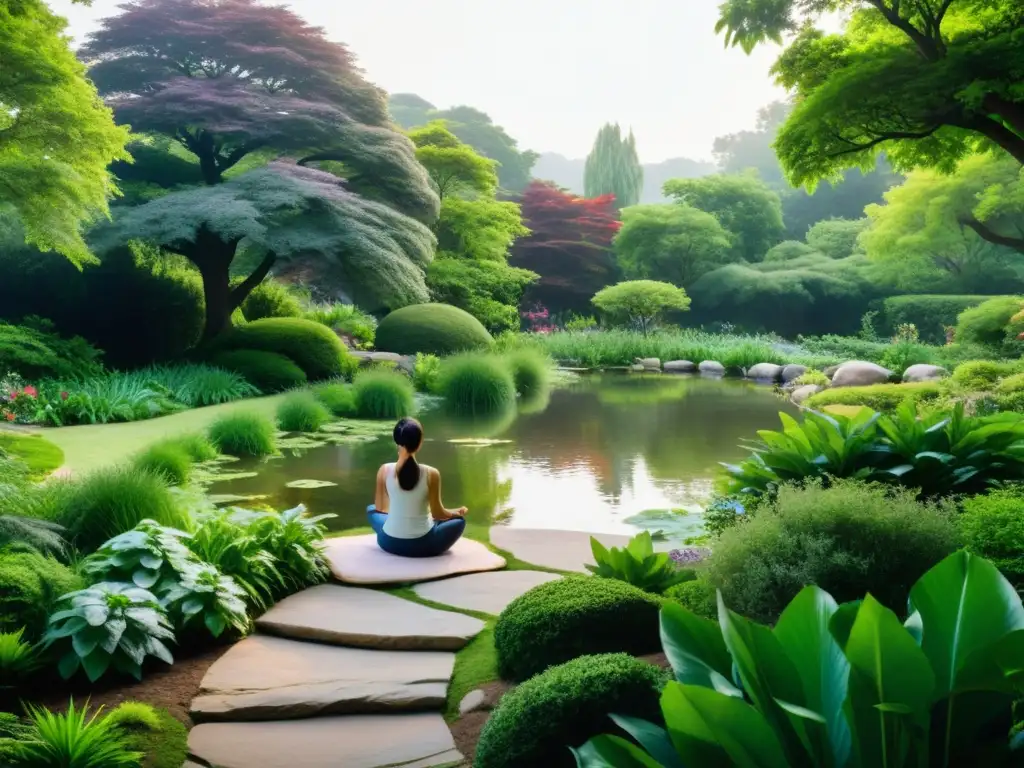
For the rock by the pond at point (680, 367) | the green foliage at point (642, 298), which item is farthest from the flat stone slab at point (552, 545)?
the green foliage at point (642, 298)

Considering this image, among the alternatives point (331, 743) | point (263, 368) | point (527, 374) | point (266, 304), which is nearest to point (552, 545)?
point (331, 743)

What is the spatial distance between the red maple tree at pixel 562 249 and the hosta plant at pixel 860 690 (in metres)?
25.3

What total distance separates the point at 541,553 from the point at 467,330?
12.5m

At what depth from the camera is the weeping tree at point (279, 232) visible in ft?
40.9

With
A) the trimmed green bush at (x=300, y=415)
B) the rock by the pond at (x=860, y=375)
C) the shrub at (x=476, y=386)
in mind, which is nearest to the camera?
the trimmed green bush at (x=300, y=415)

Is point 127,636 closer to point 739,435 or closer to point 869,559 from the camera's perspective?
point 869,559

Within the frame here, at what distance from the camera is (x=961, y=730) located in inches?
59.9

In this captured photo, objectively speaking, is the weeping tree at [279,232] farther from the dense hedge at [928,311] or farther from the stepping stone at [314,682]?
the dense hedge at [928,311]

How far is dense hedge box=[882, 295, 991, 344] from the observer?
75.2 ft

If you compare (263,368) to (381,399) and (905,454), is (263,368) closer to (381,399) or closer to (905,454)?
(381,399)

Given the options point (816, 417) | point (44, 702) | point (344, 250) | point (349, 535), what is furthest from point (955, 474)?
point (344, 250)

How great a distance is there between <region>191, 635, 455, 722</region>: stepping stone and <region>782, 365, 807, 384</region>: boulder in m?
14.7

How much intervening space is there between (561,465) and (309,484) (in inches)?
88.5

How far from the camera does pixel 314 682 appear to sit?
2.85m
